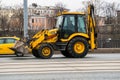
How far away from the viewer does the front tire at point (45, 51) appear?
68.4 ft

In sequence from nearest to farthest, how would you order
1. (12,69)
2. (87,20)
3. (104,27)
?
(12,69) → (87,20) → (104,27)

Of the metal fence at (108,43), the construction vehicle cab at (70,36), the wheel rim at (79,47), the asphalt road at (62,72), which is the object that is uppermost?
the construction vehicle cab at (70,36)

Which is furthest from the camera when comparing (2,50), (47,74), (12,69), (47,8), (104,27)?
(47,8)

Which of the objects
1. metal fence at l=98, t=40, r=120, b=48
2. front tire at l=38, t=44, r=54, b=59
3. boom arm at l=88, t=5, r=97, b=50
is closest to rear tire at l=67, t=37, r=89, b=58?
boom arm at l=88, t=5, r=97, b=50

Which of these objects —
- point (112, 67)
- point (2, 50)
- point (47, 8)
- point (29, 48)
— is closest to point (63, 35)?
point (29, 48)

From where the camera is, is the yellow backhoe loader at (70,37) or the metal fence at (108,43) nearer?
the yellow backhoe loader at (70,37)

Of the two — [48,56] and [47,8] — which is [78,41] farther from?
[47,8]

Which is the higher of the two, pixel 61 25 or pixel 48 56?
pixel 61 25

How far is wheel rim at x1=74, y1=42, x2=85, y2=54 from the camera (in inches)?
856

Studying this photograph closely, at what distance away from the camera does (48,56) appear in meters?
20.8

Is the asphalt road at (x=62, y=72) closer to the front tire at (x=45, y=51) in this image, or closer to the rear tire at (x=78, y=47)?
the front tire at (x=45, y=51)

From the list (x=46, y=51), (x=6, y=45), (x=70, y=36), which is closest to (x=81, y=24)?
(x=70, y=36)

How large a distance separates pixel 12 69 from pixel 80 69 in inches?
93.8

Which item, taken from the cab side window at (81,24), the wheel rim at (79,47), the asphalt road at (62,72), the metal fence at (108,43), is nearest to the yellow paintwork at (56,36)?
the wheel rim at (79,47)
